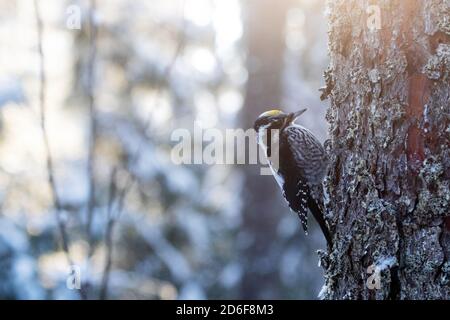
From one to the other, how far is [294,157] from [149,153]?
14.0ft

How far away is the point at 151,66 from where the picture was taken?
Answer: 670 centimetres

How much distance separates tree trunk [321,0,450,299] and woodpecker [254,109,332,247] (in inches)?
24.4

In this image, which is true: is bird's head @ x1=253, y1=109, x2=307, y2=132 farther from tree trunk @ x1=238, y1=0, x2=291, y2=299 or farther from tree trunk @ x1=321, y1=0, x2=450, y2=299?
tree trunk @ x1=238, y1=0, x2=291, y2=299

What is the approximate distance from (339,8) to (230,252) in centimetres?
592

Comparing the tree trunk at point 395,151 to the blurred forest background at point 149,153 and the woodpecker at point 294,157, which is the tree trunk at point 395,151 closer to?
the woodpecker at point 294,157

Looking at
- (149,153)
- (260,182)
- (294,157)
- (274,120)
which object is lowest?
(260,182)

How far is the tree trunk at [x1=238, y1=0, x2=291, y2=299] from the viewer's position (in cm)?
606

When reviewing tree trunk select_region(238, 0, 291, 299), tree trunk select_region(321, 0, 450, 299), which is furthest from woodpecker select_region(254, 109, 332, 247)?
tree trunk select_region(238, 0, 291, 299)

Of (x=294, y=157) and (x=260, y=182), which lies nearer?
(x=294, y=157)

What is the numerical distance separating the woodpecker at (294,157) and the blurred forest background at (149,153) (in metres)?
2.69

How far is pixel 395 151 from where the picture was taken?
1630 mm

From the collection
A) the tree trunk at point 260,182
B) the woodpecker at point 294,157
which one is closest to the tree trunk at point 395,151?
the woodpecker at point 294,157

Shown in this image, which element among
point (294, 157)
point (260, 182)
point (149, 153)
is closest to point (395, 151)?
point (294, 157)

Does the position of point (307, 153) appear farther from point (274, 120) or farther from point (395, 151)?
point (395, 151)
